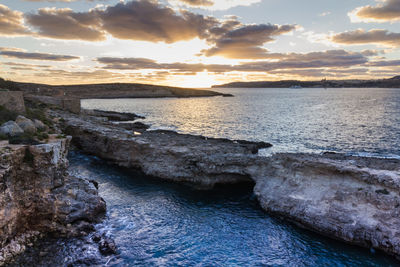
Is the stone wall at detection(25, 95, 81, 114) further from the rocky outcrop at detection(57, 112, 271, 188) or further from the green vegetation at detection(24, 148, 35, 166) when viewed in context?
the green vegetation at detection(24, 148, 35, 166)

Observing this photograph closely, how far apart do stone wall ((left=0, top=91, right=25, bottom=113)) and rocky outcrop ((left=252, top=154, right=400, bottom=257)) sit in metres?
27.2

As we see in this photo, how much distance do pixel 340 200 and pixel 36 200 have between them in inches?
772

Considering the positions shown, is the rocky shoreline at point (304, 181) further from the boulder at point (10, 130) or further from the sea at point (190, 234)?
the boulder at point (10, 130)

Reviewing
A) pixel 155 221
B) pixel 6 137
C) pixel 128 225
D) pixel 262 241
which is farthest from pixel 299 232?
pixel 6 137

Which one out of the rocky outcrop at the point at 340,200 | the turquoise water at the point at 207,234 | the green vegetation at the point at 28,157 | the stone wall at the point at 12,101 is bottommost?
the turquoise water at the point at 207,234

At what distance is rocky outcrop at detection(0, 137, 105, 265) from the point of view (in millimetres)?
13789

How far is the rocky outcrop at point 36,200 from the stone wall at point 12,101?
45.8 feet

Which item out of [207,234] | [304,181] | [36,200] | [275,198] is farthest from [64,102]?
[304,181]

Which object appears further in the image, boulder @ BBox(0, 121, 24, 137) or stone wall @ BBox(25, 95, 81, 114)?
stone wall @ BBox(25, 95, 81, 114)

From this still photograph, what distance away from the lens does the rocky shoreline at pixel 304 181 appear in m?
15.6

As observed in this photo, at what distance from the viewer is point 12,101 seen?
28281 millimetres

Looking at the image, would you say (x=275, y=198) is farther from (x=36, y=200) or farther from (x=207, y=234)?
(x=36, y=200)

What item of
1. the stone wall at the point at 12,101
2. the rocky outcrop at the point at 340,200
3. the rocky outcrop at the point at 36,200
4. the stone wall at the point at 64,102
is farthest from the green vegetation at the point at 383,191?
the stone wall at the point at 64,102

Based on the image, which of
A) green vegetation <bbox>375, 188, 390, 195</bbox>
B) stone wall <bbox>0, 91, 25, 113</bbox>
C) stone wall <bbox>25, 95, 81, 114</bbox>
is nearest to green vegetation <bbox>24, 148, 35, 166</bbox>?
stone wall <bbox>0, 91, 25, 113</bbox>
